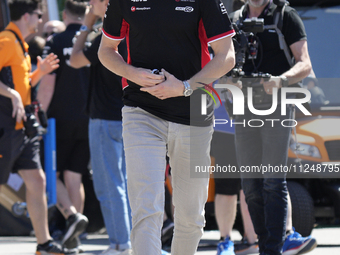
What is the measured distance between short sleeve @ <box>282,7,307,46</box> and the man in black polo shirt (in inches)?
38.1

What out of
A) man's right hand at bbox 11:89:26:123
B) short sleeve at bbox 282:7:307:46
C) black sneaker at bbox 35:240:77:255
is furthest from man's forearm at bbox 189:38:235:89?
black sneaker at bbox 35:240:77:255

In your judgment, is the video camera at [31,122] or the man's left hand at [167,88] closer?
the man's left hand at [167,88]

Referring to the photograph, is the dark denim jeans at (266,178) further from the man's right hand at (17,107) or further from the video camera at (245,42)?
the man's right hand at (17,107)

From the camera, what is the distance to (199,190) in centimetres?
364

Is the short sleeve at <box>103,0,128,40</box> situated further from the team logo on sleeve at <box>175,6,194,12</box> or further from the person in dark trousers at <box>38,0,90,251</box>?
the person in dark trousers at <box>38,0,90,251</box>

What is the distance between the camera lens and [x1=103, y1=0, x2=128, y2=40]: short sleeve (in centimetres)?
359

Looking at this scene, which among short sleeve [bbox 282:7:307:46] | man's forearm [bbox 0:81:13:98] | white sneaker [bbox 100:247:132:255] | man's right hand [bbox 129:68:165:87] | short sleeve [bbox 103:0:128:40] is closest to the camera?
man's right hand [bbox 129:68:165:87]

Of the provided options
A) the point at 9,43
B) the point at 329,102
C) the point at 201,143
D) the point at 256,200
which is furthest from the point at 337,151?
the point at 9,43

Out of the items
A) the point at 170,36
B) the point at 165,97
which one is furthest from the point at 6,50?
the point at 165,97

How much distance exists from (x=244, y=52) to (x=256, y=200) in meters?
1.07

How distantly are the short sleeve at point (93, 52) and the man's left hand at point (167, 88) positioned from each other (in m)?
1.63

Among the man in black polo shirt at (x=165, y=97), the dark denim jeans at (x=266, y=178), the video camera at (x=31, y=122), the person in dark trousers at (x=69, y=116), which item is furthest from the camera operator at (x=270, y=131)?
the person in dark trousers at (x=69, y=116)

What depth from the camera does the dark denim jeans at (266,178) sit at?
4.25m

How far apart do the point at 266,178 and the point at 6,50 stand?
2.41m
